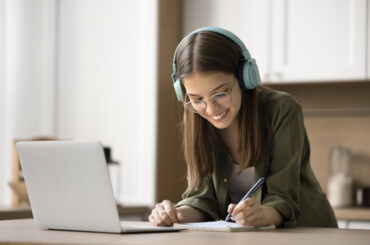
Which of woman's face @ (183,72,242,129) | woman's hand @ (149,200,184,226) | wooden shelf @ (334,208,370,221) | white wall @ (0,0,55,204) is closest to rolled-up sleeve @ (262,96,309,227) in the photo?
woman's face @ (183,72,242,129)

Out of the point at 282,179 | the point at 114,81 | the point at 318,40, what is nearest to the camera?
the point at 282,179

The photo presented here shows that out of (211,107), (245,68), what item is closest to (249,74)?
(245,68)

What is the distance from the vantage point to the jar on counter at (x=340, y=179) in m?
3.25

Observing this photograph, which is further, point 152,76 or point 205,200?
point 152,76

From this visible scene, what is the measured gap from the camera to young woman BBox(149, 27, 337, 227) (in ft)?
4.73

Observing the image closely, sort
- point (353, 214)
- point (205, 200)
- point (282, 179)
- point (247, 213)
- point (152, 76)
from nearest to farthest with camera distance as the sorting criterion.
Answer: point (247, 213)
point (282, 179)
point (205, 200)
point (353, 214)
point (152, 76)

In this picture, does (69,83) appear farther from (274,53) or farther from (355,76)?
(355,76)

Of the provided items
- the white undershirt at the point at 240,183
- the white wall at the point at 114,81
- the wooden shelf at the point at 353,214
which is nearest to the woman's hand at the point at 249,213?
the white undershirt at the point at 240,183

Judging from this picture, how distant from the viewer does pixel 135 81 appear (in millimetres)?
3531

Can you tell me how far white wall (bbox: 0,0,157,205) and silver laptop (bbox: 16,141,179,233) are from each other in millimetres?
2101

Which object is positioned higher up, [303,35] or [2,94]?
[303,35]

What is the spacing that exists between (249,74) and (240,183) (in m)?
0.29

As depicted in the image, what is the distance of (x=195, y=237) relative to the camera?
1.10m

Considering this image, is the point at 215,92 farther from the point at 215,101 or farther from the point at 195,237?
the point at 195,237
